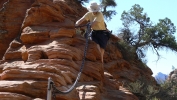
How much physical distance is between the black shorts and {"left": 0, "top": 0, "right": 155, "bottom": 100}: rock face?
0.52 feet

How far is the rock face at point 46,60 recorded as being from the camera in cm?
684

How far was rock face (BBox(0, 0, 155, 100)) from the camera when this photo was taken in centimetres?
684

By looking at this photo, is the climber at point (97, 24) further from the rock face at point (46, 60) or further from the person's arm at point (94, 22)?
the rock face at point (46, 60)

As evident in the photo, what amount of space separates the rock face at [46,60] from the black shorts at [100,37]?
0.16m

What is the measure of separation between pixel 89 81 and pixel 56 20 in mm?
2682

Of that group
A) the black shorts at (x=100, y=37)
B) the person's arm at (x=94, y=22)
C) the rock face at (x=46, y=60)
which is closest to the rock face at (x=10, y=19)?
the rock face at (x=46, y=60)

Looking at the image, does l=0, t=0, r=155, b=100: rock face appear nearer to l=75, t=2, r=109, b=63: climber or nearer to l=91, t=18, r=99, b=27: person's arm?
l=75, t=2, r=109, b=63: climber

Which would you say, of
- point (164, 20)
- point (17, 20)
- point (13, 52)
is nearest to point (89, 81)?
point (13, 52)

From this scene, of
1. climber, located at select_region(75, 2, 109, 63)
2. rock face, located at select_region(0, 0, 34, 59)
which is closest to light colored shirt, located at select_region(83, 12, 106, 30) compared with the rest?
climber, located at select_region(75, 2, 109, 63)

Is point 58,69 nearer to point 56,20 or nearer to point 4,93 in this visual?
point 4,93

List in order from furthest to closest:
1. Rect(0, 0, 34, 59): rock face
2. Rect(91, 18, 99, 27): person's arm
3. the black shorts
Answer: Rect(0, 0, 34, 59): rock face
the black shorts
Rect(91, 18, 99, 27): person's arm

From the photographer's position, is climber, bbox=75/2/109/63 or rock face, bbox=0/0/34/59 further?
rock face, bbox=0/0/34/59

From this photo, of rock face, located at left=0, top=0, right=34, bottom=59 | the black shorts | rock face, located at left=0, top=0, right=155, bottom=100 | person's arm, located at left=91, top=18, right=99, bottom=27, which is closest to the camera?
rock face, located at left=0, top=0, right=155, bottom=100

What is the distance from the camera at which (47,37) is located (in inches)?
377
